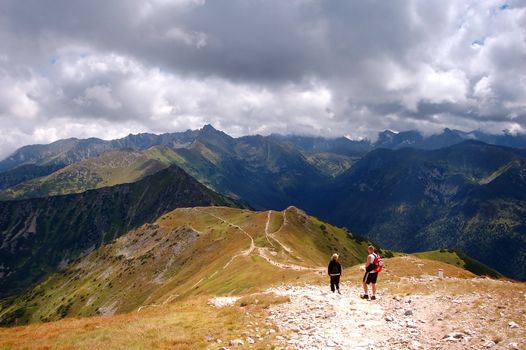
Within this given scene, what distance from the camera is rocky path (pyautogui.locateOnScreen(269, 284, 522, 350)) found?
22906 mm

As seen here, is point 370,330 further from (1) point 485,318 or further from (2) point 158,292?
(2) point 158,292

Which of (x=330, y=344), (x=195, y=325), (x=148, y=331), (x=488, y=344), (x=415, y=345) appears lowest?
(x=195, y=325)

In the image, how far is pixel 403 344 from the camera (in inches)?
898

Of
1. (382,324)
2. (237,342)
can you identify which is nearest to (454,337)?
(382,324)

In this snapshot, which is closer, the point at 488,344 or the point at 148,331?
the point at 488,344

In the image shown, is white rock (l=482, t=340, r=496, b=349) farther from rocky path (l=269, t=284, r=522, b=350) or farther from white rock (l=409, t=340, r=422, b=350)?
white rock (l=409, t=340, r=422, b=350)

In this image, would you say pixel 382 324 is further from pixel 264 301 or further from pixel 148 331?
pixel 148 331

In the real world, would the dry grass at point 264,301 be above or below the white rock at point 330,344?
below

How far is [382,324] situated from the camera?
2684cm

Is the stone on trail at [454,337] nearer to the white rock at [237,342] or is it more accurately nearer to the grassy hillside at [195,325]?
the grassy hillside at [195,325]

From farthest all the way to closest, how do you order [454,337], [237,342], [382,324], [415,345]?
[382,324], [237,342], [454,337], [415,345]

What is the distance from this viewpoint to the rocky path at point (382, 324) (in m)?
22.9

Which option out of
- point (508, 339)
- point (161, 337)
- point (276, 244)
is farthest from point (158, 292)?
point (508, 339)

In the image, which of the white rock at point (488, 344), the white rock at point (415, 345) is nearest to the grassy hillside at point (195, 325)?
the white rock at point (488, 344)
